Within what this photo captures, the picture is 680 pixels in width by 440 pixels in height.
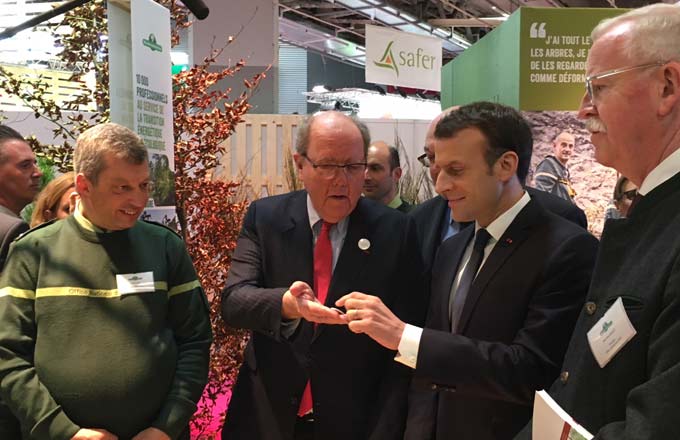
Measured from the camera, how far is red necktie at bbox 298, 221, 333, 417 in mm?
Answer: 1918

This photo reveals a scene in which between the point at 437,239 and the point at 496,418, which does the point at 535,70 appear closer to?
the point at 437,239

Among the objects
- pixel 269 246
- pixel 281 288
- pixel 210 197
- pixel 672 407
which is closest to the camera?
pixel 672 407

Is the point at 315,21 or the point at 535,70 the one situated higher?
the point at 315,21

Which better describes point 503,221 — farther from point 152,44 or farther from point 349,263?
point 152,44

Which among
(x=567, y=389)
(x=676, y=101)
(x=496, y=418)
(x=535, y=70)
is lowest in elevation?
(x=496, y=418)

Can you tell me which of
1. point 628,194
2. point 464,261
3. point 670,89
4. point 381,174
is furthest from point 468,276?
point 381,174

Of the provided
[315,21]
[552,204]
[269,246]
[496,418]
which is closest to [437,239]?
[552,204]

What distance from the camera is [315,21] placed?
11820mm

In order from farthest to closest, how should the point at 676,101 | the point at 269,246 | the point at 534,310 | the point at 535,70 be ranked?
the point at 535,70 → the point at 269,246 → the point at 534,310 → the point at 676,101

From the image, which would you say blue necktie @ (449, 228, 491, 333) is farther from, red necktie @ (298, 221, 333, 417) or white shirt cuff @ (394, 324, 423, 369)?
red necktie @ (298, 221, 333, 417)

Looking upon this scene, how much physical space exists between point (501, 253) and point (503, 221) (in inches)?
4.2

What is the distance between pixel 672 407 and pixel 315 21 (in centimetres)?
1162

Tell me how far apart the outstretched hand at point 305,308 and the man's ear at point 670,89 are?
0.88 meters

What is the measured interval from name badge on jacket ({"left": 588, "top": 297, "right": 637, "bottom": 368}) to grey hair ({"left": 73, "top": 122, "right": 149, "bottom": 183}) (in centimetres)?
139
